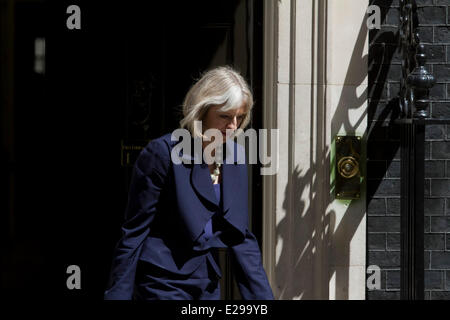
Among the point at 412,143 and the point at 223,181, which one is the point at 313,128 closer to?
the point at 412,143

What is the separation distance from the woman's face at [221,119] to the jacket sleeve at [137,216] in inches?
9.8

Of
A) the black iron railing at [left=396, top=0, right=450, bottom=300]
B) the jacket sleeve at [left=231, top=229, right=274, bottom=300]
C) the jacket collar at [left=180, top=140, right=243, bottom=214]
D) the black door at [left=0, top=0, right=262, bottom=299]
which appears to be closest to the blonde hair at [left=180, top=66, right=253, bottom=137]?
the jacket collar at [left=180, top=140, right=243, bottom=214]

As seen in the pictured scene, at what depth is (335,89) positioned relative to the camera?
4.88m

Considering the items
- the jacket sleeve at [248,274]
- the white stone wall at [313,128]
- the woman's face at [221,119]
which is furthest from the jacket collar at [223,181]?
the white stone wall at [313,128]

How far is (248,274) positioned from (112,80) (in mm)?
2285

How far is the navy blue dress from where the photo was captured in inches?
128

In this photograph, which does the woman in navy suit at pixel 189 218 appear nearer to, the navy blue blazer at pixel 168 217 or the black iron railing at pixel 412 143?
the navy blue blazer at pixel 168 217

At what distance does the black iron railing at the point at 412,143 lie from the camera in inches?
173

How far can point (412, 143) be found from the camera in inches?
177

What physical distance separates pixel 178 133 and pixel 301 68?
1789 millimetres

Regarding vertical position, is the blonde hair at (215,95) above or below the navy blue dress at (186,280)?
above

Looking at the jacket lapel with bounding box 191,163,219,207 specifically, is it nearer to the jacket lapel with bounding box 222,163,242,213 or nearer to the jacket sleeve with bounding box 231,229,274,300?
the jacket lapel with bounding box 222,163,242,213
